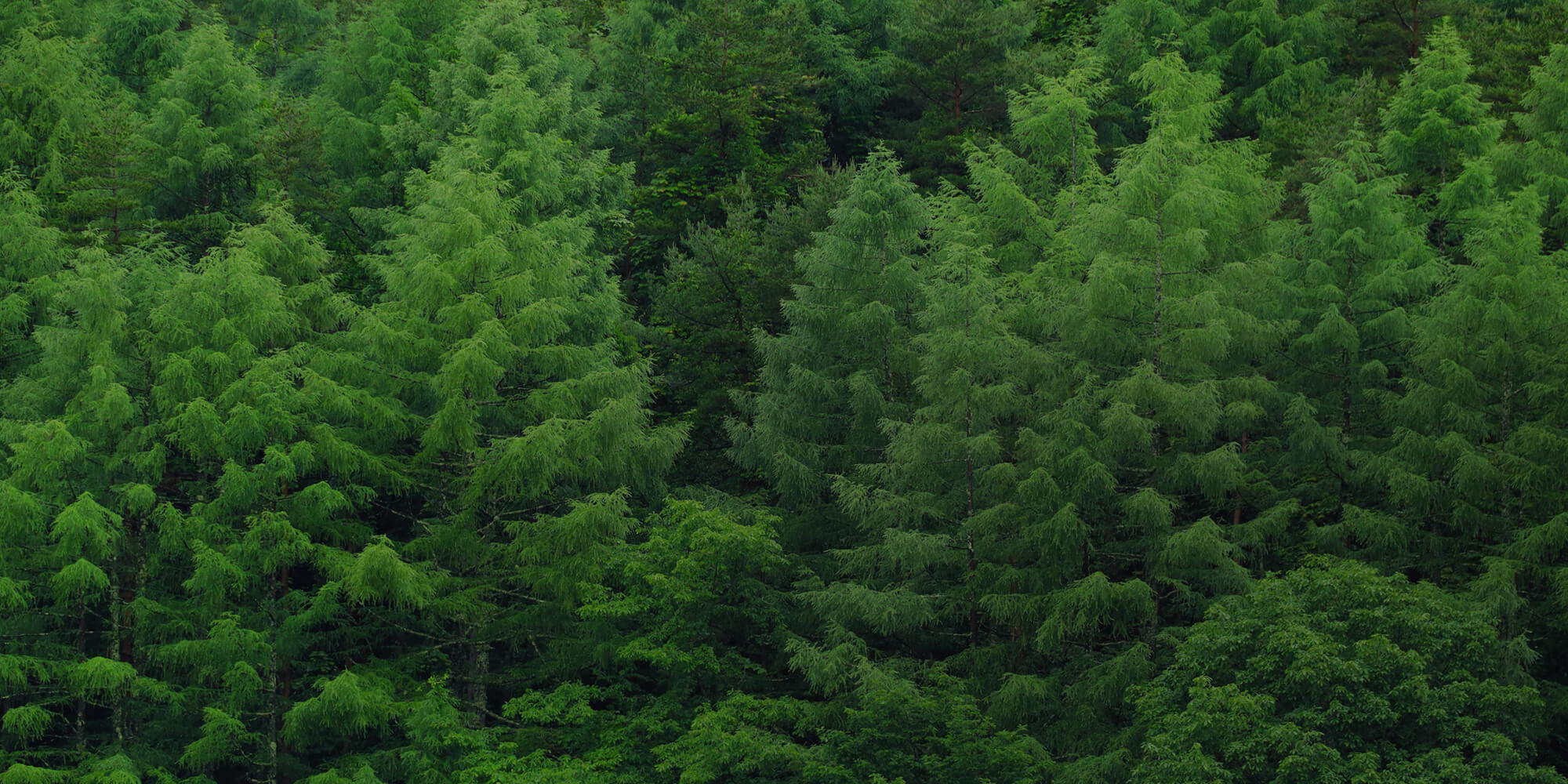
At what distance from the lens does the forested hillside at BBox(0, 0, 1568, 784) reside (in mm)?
21734

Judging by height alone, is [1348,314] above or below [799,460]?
above

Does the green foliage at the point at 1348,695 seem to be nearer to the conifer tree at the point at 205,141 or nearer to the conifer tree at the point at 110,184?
the conifer tree at the point at 205,141

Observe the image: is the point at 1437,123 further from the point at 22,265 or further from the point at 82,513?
the point at 22,265

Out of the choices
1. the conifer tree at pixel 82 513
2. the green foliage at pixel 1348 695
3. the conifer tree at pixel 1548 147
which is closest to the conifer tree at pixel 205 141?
the conifer tree at pixel 82 513

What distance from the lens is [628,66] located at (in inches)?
1630

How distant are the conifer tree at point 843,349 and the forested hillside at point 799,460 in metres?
0.11

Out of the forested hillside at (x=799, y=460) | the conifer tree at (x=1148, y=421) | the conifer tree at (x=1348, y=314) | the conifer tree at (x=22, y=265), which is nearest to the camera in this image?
the forested hillside at (x=799, y=460)

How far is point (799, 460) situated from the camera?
2709 cm

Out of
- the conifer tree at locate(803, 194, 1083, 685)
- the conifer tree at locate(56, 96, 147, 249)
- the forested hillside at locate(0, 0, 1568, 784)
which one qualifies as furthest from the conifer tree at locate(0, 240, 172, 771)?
the conifer tree at locate(803, 194, 1083, 685)

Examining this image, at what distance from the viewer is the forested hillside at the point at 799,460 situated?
21734 mm

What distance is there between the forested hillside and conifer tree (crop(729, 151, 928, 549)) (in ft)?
0.35

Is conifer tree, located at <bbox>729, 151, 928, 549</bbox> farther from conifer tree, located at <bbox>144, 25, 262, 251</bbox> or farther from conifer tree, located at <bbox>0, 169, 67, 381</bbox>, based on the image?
conifer tree, located at <bbox>0, 169, 67, 381</bbox>

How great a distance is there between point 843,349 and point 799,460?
2591 mm

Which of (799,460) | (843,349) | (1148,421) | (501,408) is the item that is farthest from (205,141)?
(1148,421)
